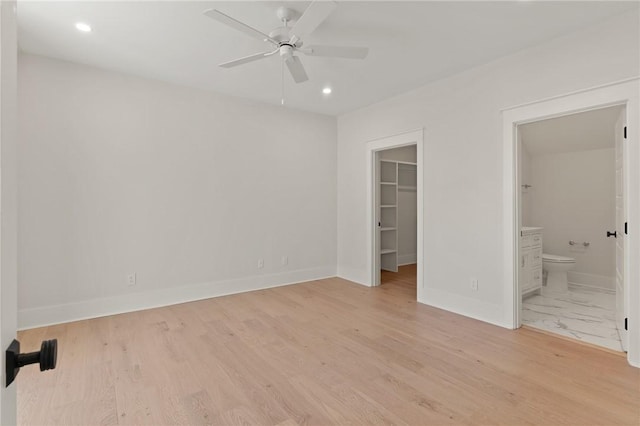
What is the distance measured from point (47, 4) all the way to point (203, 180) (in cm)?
218

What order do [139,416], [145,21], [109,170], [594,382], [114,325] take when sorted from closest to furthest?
[139,416] < [594,382] < [145,21] < [114,325] < [109,170]

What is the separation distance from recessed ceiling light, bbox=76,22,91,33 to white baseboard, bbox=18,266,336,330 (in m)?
2.66

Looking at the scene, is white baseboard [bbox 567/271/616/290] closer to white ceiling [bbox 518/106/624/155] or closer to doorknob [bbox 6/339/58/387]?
white ceiling [bbox 518/106/624/155]

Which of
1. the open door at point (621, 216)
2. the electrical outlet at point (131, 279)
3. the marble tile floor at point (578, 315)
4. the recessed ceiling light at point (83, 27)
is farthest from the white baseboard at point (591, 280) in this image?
→ the recessed ceiling light at point (83, 27)

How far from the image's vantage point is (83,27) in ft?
8.84

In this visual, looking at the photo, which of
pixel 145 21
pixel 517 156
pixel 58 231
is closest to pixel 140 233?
pixel 58 231

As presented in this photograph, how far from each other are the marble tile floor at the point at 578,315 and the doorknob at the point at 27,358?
3693 millimetres

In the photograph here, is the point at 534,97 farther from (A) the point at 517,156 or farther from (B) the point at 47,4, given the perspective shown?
(B) the point at 47,4

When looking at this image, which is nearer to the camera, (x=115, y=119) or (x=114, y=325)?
(x=114, y=325)

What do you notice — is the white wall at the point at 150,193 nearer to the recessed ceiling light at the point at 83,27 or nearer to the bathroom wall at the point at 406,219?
the recessed ceiling light at the point at 83,27

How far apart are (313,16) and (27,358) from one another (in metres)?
2.19

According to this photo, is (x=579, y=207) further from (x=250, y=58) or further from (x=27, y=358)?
(x=27, y=358)

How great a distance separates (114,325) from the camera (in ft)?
10.6

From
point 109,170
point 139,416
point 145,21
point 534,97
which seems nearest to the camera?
point 139,416
